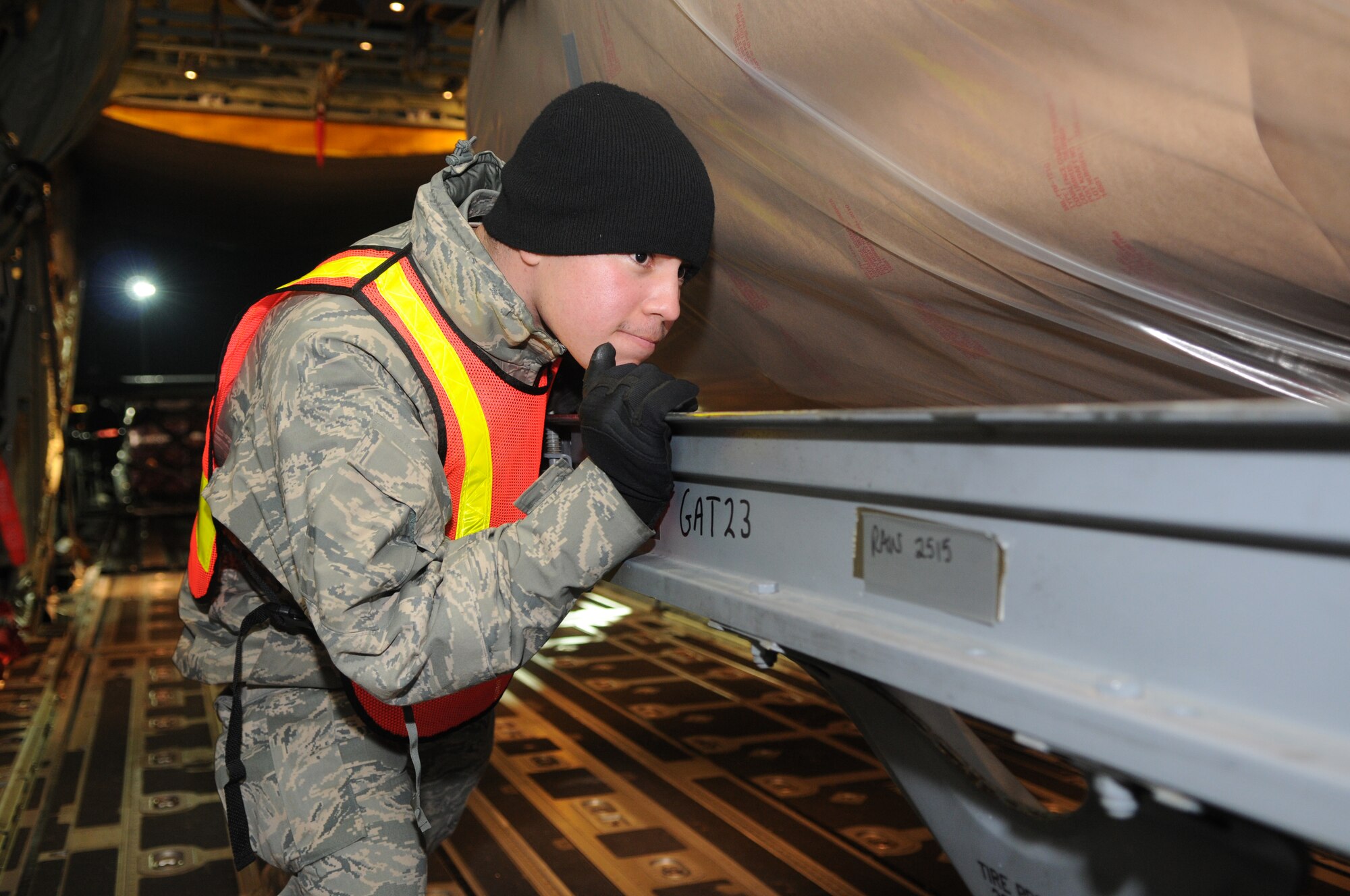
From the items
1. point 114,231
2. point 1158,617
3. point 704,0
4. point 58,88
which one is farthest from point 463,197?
point 114,231

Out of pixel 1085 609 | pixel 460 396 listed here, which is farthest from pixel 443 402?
pixel 1085 609

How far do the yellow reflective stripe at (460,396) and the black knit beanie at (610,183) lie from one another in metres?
0.16

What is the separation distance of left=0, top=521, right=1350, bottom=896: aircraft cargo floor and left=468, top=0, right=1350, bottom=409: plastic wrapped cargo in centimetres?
135

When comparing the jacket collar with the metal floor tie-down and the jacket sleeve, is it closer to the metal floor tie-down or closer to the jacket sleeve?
the jacket sleeve

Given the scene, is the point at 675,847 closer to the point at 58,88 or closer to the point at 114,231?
the point at 58,88

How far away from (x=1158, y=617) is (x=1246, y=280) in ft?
1.56

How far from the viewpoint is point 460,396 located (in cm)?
135

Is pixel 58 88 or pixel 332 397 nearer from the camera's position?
pixel 332 397

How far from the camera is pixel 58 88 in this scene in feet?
13.3

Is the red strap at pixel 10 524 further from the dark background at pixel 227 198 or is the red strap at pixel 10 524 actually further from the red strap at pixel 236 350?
the red strap at pixel 236 350

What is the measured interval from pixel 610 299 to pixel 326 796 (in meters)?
0.77

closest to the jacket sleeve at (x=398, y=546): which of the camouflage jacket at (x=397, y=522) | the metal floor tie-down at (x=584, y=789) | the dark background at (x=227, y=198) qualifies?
the camouflage jacket at (x=397, y=522)

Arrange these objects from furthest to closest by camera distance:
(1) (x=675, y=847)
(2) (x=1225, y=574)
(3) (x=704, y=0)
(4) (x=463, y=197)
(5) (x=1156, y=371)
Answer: (1) (x=675, y=847) < (4) (x=463, y=197) < (3) (x=704, y=0) < (5) (x=1156, y=371) < (2) (x=1225, y=574)

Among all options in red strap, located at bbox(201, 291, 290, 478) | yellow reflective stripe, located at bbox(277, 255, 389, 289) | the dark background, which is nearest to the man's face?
yellow reflective stripe, located at bbox(277, 255, 389, 289)
